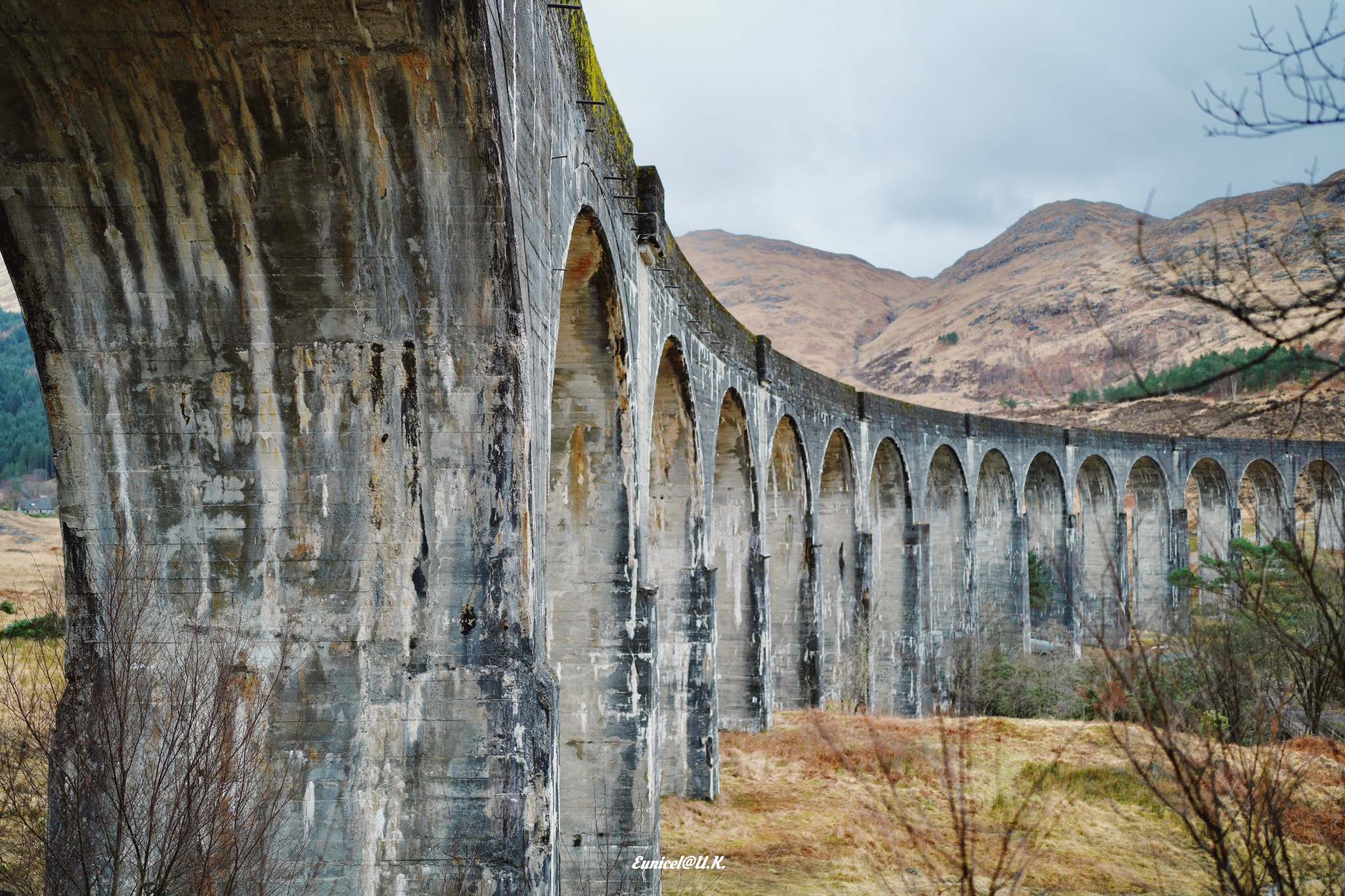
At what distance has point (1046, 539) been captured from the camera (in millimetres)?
25281

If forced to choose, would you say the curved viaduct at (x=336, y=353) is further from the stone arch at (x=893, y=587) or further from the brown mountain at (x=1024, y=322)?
A: the brown mountain at (x=1024, y=322)

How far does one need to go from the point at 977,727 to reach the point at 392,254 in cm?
1318

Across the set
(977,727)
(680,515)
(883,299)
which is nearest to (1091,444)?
(977,727)

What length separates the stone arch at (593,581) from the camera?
7.23m

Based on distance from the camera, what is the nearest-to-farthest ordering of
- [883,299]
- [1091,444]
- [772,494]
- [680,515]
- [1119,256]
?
[1119,256] → [680,515] → [772,494] → [1091,444] → [883,299]

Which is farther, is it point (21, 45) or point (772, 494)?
point (772, 494)

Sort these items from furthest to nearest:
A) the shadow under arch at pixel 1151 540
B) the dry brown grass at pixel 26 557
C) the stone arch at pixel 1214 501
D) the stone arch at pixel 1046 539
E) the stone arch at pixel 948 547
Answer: the stone arch at pixel 1214 501
the shadow under arch at pixel 1151 540
the stone arch at pixel 1046 539
the stone arch at pixel 948 547
the dry brown grass at pixel 26 557

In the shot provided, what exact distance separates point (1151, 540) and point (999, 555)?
8.07m

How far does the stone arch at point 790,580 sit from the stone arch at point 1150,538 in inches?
671

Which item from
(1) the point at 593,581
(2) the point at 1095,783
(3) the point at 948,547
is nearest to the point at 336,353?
(1) the point at 593,581

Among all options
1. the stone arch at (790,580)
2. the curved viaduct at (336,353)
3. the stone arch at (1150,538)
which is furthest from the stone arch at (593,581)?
the stone arch at (1150,538)

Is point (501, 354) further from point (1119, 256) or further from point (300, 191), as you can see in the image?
point (1119, 256)

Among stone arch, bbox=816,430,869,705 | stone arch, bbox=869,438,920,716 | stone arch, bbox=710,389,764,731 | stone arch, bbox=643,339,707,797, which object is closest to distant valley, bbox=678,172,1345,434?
stone arch, bbox=869,438,920,716

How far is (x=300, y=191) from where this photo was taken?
4359mm
